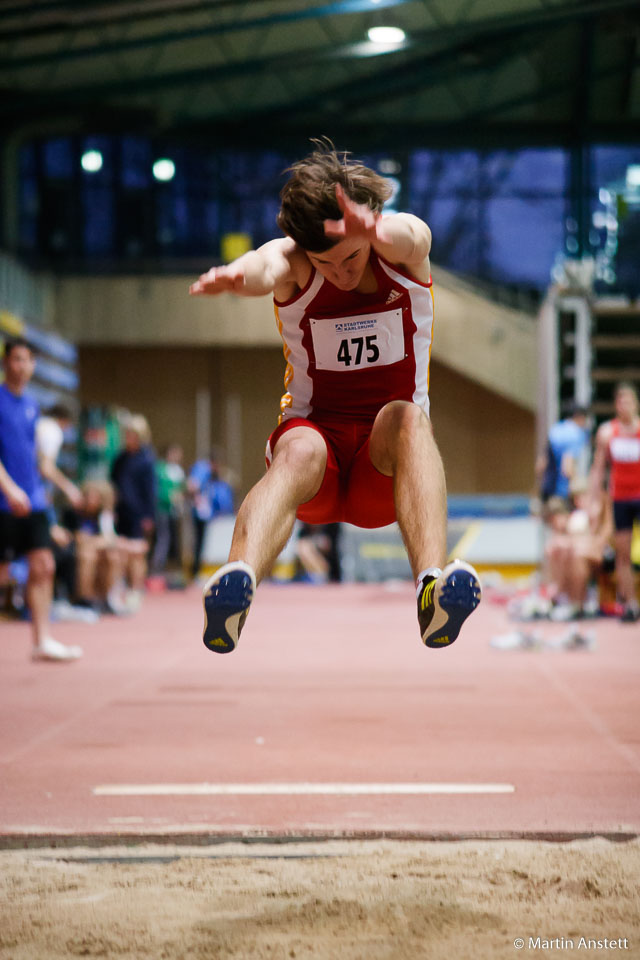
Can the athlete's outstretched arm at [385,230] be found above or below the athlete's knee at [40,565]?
above

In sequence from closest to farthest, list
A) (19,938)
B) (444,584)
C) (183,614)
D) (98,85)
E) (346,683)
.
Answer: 1. (19,938)
2. (444,584)
3. (346,683)
4. (183,614)
5. (98,85)

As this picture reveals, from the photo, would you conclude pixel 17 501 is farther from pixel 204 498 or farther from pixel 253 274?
pixel 204 498

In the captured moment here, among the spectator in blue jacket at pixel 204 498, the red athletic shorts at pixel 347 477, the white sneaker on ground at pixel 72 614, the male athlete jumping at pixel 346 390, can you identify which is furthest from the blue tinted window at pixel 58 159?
the red athletic shorts at pixel 347 477

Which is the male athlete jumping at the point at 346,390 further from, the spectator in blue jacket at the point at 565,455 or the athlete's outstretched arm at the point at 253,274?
the spectator in blue jacket at the point at 565,455

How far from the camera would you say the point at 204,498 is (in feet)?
44.5

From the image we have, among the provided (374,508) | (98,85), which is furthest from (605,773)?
(98,85)

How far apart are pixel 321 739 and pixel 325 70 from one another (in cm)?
1693

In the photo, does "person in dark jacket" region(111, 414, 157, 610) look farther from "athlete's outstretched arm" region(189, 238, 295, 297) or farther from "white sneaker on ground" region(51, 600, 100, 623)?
"athlete's outstretched arm" region(189, 238, 295, 297)

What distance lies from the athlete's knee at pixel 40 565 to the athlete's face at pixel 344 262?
3.82 m

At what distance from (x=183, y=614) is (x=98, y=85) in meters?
10.5

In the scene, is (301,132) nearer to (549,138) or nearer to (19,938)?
(549,138)

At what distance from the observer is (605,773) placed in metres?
3.67

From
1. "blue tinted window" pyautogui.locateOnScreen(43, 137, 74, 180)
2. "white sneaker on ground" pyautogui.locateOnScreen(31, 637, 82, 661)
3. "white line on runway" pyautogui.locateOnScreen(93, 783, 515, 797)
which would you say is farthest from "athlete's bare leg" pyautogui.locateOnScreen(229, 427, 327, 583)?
"blue tinted window" pyautogui.locateOnScreen(43, 137, 74, 180)

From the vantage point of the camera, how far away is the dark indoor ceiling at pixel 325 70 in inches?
603
